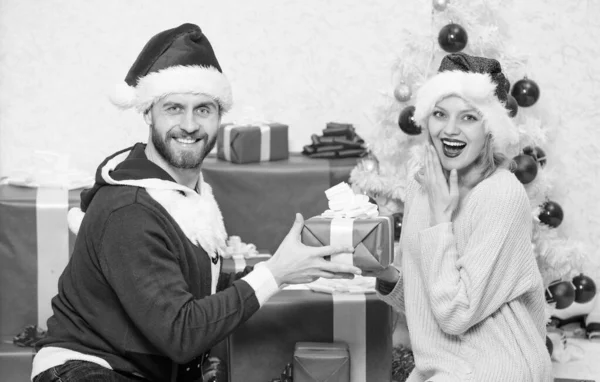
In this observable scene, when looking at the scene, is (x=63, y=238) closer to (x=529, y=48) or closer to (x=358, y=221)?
(x=358, y=221)

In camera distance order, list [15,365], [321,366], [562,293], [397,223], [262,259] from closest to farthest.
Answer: [321,366] → [15,365] → [262,259] → [397,223] → [562,293]

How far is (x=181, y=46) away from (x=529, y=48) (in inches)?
92.2

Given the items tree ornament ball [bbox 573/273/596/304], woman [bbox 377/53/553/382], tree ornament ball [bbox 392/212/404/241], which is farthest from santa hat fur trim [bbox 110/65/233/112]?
tree ornament ball [bbox 573/273/596/304]

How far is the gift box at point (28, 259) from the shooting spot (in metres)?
3.62

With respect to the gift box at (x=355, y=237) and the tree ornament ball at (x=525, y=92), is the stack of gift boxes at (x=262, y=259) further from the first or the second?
the tree ornament ball at (x=525, y=92)

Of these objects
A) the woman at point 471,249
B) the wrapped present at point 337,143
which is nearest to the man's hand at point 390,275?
the woman at point 471,249

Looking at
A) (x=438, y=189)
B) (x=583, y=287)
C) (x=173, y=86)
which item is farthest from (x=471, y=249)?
(x=583, y=287)

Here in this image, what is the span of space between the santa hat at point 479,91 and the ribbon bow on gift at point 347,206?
0.31 metres

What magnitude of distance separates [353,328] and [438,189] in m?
0.96

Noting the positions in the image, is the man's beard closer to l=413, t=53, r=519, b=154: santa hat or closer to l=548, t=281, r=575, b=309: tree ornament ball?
l=413, t=53, r=519, b=154: santa hat

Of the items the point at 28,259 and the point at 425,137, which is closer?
the point at 28,259

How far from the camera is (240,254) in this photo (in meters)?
3.64

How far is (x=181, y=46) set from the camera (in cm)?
251

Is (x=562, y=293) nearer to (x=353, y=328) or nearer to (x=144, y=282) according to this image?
(x=353, y=328)
